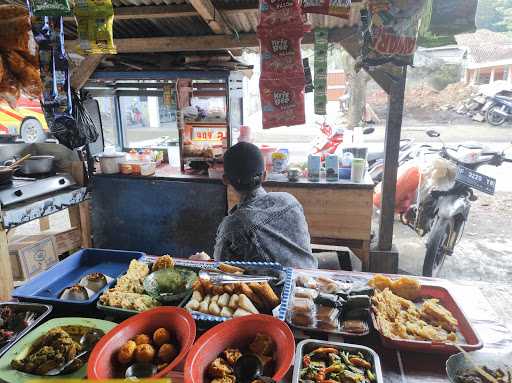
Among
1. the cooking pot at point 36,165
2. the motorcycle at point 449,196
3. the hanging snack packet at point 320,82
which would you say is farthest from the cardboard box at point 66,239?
the motorcycle at point 449,196

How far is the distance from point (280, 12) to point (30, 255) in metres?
3.52

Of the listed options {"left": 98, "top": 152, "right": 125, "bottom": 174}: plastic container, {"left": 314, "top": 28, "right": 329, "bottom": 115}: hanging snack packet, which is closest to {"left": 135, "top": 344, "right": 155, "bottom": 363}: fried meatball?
{"left": 314, "top": 28, "right": 329, "bottom": 115}: hanging snack packet

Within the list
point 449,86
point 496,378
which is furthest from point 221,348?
point 449,86

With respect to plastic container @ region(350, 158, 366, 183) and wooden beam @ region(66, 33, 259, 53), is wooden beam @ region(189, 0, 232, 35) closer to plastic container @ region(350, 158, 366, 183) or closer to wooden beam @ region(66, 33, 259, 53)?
wooden beam @ region(66, 33, 259, 53)

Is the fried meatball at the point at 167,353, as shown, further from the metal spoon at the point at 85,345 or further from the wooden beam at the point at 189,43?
the wooden beam at the point at 189,43

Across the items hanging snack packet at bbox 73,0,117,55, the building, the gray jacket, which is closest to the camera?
the gray jacket

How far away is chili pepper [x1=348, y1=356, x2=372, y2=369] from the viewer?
1264mm

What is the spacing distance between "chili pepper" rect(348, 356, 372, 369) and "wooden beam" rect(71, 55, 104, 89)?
4615 millimetres

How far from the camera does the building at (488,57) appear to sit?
50.4ft

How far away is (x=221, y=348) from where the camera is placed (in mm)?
1294

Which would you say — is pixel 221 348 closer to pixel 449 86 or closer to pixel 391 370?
pixel 391 370

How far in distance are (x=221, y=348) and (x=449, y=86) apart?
21027 millimetres

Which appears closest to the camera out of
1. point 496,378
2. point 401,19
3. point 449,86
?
point 496,378

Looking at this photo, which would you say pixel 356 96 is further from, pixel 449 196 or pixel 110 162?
pixel 110 162
